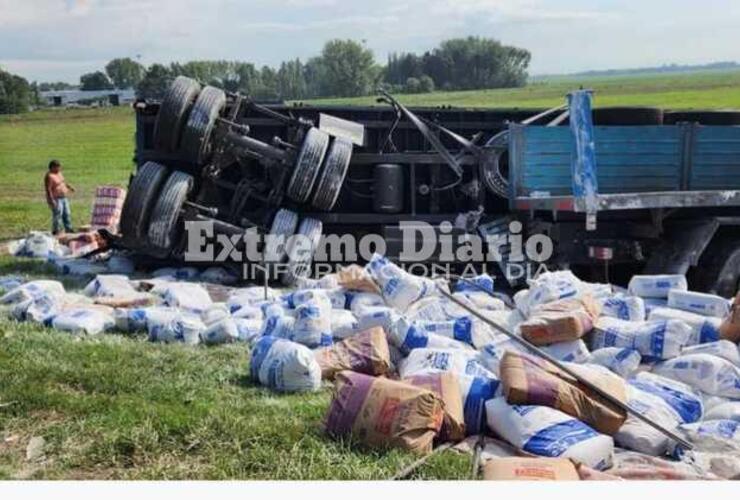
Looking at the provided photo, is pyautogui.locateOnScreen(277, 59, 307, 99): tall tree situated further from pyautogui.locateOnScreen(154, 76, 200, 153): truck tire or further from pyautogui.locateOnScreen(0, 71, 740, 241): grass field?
pyautogui.locateOnScreen(154, 76, 200, 153): truck tire

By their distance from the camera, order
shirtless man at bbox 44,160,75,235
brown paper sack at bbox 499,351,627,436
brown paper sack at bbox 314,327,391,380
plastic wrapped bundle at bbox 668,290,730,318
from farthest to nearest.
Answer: shirtless man at bbox 44,160,75,235, plastic wrapped bundle at bbox 668,290,730,318, brown paper sack at bbox 314,327,391,380, brown paper sack at bbox 499,351,627,436

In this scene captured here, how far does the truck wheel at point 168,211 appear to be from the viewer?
7.60 meters

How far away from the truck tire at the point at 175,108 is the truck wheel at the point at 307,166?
1083 mm

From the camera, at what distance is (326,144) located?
773cm

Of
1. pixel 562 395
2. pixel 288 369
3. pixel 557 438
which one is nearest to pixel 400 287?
pixel 288 369

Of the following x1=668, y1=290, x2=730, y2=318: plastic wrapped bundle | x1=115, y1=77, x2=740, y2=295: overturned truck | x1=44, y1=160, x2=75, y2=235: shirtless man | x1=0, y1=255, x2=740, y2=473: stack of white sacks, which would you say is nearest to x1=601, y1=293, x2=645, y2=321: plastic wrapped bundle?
x1=0, y1=255, x2=740, y2=473: stack of white sacks

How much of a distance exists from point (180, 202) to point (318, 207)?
120 centimetres

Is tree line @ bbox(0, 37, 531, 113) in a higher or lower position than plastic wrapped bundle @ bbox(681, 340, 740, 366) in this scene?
higher

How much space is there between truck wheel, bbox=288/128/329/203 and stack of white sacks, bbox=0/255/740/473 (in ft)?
3.60

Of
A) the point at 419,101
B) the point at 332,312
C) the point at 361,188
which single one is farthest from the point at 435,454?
the point at 361,188

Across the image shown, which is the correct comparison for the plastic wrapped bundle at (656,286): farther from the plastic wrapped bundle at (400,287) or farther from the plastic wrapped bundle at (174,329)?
the plastic wrapped bundle at (174,329)

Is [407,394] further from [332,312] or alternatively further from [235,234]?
[235,234]

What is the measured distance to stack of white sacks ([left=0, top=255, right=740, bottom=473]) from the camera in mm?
3754

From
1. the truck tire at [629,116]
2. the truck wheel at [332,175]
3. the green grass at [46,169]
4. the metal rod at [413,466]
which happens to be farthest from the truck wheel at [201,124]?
the metal rod at [413,466]
